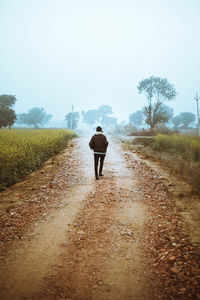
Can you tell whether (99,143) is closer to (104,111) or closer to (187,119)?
(187,119)

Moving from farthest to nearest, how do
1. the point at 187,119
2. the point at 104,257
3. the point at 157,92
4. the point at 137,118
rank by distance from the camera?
the point at 137,118 → the point at 187,119 → the point at 157,92 → the point at 104,257

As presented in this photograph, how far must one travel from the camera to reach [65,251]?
4273 mm

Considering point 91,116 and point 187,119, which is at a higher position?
point 91,116

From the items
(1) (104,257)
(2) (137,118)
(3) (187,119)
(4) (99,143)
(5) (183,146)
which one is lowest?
(1) (104,257)

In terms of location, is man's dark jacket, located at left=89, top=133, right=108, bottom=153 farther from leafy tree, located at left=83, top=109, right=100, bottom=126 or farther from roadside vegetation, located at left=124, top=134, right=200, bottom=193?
leafy tree, located at left=83, top=109, right=100, bottom=126

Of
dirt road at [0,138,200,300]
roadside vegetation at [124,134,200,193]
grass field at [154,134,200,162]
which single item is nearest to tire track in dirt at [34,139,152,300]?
dirt road at [0,138,200,300]

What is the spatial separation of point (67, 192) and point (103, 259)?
4.07 m

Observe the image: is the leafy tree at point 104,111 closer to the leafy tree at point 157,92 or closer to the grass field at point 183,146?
the leafy tree at point 157,92

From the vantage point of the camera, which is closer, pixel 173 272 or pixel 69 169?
pixel 173 272

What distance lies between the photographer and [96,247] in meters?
4.43

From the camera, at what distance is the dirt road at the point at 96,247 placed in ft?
10.8

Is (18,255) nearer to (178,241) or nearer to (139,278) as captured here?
(139,278)

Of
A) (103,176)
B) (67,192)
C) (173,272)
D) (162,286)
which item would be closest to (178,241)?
(173,272)

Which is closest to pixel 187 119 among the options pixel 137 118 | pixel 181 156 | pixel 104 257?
pixel 137 118
